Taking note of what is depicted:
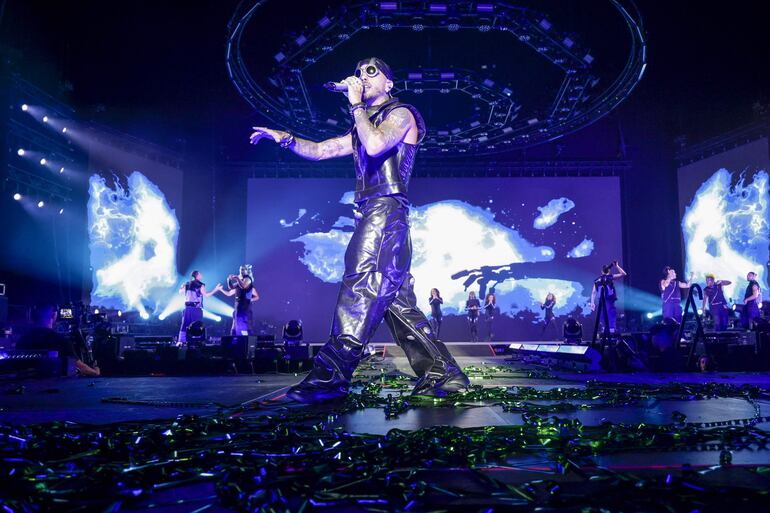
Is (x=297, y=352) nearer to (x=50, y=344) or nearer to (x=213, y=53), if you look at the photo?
(x=50, y=344)

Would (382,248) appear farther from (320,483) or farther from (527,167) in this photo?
(527,167)

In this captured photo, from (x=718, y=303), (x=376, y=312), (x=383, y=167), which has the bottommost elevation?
(x=376, y=312)

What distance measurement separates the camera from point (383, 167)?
3.20 meters

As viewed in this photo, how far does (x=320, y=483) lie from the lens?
123 centimetres

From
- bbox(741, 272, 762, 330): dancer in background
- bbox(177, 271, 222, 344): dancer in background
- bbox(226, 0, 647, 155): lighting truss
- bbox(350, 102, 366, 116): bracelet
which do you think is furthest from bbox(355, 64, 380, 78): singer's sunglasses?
bbox(741, 272, 762, 330): dancer in background

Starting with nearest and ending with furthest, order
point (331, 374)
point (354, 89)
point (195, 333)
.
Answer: point (331, 374), point (354, 89), point (195, 333)

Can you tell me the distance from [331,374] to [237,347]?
5.13 meters

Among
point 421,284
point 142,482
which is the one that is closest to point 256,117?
point 421,284

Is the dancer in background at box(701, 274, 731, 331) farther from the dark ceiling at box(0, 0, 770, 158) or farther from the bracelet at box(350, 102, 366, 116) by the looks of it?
the bracelet at box(350, 102, 366, 116)

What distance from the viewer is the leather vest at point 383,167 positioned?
3180 millimetres

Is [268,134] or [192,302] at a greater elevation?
[268,134]

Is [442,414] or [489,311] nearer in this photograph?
[442,414]

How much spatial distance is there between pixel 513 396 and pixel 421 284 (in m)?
15.6

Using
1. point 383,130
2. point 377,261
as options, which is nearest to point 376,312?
point 377,261
